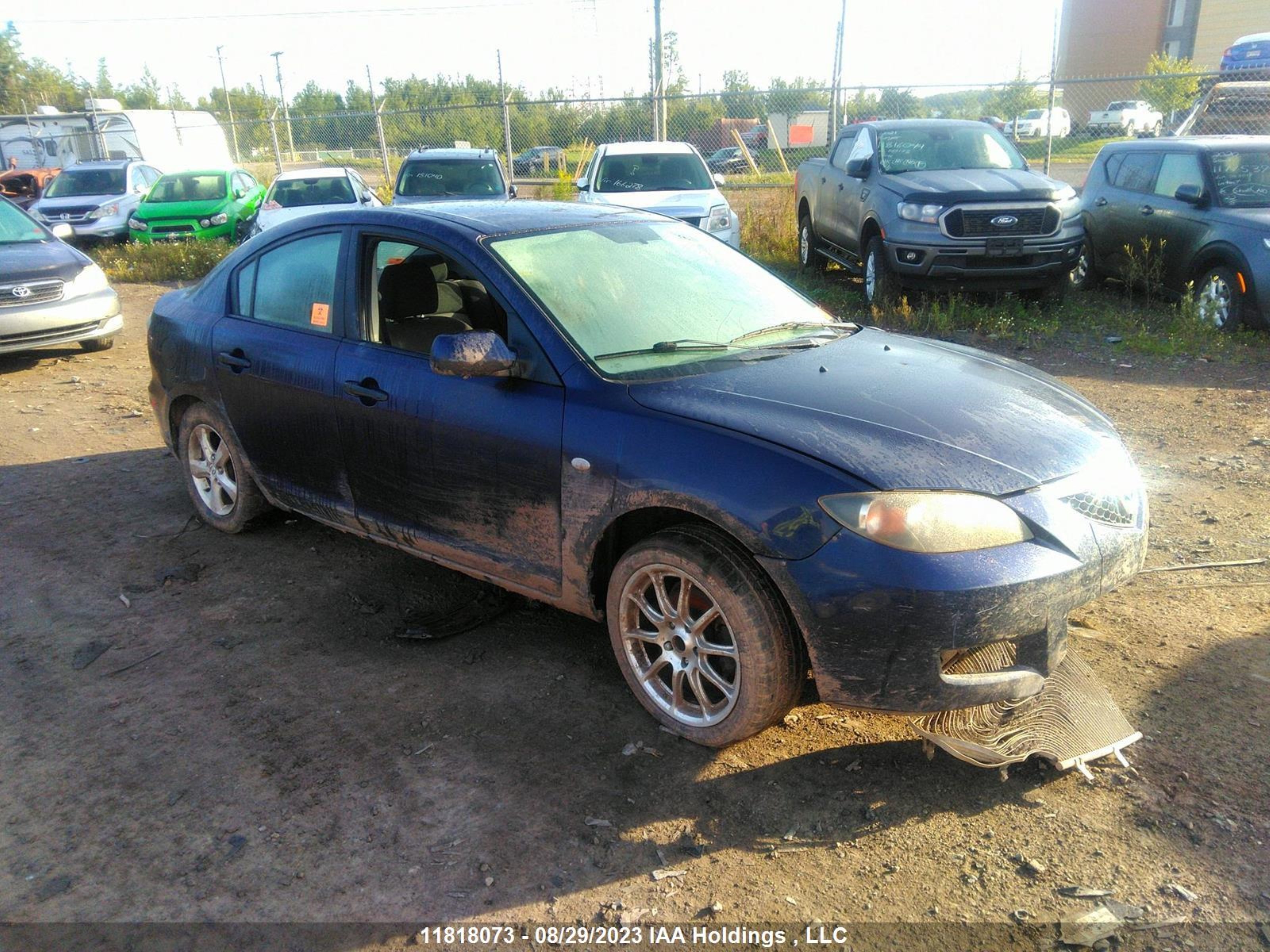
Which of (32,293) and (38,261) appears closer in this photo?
(32,293)

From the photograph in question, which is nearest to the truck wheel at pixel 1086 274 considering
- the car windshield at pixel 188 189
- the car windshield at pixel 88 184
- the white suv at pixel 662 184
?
the white suv at pixel 662 184

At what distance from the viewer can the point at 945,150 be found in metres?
10.7

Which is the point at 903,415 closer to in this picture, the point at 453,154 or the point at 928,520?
the point at 928,520

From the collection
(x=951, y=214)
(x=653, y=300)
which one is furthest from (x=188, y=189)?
(x=653, y=300)

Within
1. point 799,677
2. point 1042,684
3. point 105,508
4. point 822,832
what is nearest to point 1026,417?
point 1042,684

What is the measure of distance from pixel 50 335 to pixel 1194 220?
421 inches

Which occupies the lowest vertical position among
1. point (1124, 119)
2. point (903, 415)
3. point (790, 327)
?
point (903, 415)

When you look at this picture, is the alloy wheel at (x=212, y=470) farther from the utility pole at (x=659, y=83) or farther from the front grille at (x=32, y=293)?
the utility pole at (x=659, y=83)

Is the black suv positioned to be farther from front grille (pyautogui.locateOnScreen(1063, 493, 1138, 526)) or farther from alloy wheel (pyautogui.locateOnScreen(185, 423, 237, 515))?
alloy wheel (pyautogui.locateOnScreen(185, 423, 237, 515))

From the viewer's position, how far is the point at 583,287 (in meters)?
3.92

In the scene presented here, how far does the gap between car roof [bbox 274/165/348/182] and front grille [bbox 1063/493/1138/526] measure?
15.0 m

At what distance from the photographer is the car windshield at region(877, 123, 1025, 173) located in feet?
34.7

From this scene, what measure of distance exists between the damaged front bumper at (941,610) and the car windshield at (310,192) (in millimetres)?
14283

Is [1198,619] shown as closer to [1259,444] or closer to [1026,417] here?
[1026,417]
